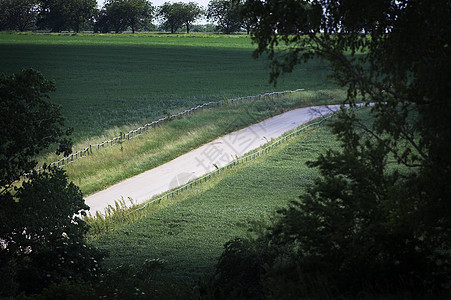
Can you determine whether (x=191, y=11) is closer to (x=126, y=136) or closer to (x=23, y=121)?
(x=126, y=136)

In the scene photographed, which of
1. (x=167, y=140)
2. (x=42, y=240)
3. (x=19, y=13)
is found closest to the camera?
(x=42, y=240)

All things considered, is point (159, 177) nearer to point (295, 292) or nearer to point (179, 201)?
point (179, 201)

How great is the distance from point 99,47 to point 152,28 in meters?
56.2

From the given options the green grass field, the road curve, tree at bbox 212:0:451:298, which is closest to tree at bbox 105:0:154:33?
the green grass field

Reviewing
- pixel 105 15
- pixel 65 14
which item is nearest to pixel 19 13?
pixel 65 14

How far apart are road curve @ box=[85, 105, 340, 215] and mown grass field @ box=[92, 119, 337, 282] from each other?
2.14 m

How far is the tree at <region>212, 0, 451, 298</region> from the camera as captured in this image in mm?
8578

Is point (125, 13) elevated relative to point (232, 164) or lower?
elevated

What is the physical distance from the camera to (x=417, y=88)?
9164 millimetres

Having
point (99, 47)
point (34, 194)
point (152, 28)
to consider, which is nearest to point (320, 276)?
point (34, 194)

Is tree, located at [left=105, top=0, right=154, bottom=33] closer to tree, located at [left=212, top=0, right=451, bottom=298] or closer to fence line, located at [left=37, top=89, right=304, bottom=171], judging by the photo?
fence line, located at [left=37, top=89, right=304, bottom=171]

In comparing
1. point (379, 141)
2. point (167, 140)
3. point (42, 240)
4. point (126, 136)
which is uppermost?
point (379, 141)

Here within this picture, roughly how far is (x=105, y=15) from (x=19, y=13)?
22458 millimetres

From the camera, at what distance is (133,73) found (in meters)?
79.9
